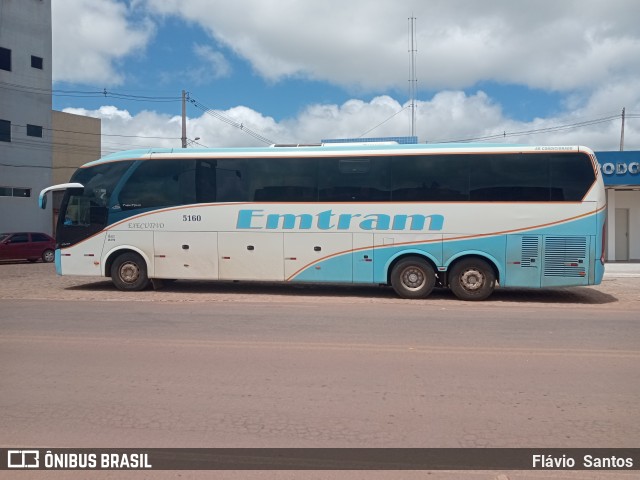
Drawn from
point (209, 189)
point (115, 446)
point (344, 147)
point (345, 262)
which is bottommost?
point (115, 446)

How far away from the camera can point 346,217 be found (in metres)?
13.1

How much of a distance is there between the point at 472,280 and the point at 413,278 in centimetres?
136

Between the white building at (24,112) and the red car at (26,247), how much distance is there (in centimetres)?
901

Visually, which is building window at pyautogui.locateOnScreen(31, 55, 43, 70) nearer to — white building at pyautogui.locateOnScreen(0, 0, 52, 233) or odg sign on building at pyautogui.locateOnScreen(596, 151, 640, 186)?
white building at pyautogui.locateOnScreen(0, 0, 52, 233)

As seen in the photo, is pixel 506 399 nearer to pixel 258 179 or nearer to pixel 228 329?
pixel 228 329

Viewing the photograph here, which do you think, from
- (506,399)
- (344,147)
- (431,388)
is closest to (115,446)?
(431,388)

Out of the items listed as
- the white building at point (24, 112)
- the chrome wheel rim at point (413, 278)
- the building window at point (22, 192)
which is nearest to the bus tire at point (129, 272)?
the chrome wheel rim at point (413, 278)

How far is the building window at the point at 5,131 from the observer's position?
108 feet

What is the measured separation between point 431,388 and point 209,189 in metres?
9.44

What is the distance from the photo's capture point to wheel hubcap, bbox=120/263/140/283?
46.8 ft

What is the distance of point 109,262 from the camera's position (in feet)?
47.0

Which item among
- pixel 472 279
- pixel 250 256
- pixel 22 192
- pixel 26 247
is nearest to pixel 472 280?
pixel 472 279

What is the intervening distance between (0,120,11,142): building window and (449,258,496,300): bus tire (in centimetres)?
3085

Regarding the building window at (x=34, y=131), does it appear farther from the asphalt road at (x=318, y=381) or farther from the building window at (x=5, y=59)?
the asphalt road at (x=318, y=381)
